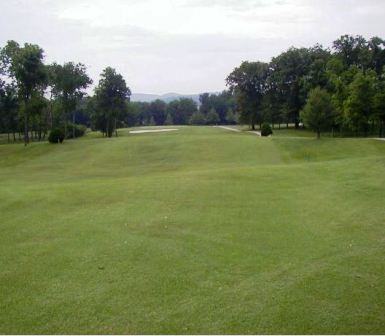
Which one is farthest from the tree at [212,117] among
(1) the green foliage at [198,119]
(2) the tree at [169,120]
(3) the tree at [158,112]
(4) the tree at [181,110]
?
(3) the tree at [158,112]

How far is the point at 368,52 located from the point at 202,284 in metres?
72.4

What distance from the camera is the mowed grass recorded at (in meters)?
6.30

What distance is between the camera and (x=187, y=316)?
6.29 m

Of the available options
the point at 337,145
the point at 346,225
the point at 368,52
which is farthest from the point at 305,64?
the point at 346,225

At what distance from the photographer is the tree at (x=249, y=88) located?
255 feet

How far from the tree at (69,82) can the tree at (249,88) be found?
2554 centimetres

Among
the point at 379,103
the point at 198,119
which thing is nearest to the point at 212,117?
the point at 198,119

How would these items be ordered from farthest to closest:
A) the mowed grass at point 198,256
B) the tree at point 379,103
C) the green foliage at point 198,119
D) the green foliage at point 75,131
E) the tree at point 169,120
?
the tree at point 169,120 < the green foliage at point 198,119 < the green foliage at point 75,131 < the tree at point 379,103 < the mowed grass at point 198,256

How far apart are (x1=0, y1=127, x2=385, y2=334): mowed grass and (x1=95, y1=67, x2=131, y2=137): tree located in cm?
5214

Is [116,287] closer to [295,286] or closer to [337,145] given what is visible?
[295,286]

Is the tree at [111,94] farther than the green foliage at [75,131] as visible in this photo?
No

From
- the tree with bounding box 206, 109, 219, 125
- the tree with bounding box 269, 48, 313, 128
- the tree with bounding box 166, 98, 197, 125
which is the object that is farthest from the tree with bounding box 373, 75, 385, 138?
the tree with bounding box 166, 98, 197, 125

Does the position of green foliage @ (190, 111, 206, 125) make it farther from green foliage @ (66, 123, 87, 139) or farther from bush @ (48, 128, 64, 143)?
bush @ (48, 128, 64, 143)

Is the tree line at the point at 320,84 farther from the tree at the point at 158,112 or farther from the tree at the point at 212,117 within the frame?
the tree at the point at 158,112
